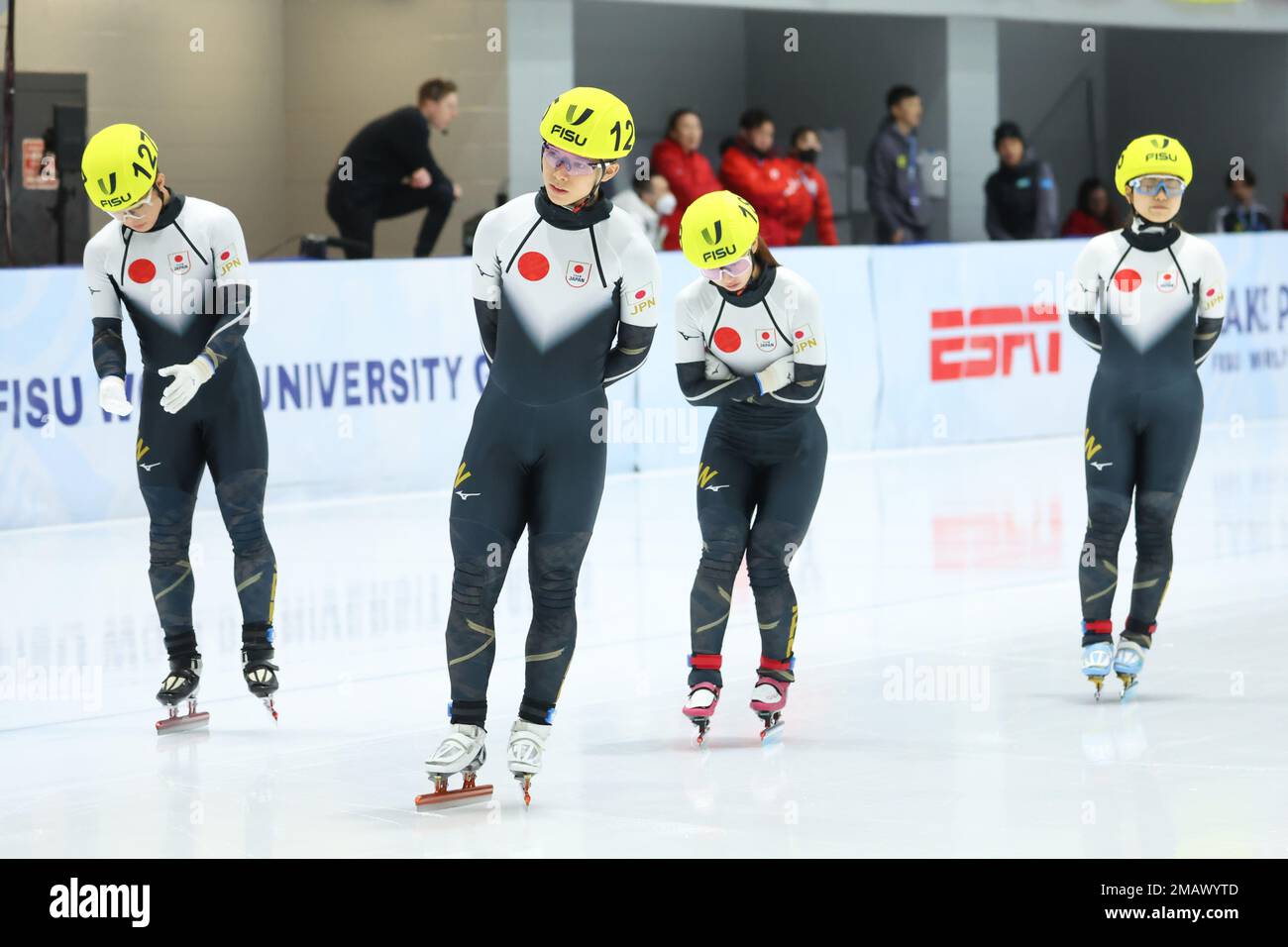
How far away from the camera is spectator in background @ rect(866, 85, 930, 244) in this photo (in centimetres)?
1739

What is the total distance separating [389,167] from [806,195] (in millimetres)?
3831

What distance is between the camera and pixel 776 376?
6.67m

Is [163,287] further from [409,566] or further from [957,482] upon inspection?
[957,482]

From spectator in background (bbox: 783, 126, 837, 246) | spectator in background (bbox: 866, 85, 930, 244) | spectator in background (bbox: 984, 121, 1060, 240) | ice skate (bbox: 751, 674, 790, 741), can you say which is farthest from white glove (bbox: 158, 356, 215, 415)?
spectator in background (bbox: 984, 121, 1060, 240)

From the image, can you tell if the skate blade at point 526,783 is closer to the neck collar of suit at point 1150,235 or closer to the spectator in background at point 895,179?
the neck collar of suit at point 1150,235

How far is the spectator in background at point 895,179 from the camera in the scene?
17391mm

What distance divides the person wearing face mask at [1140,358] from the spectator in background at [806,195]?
958 cm

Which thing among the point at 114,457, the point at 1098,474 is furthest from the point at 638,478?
the point at 1098,474

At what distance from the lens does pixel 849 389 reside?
16.2m

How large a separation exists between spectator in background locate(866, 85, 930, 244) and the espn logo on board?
0.94m

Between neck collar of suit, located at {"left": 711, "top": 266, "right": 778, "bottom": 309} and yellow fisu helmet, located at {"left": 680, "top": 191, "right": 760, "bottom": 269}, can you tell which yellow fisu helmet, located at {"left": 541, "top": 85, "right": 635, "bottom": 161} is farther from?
neck collar of suit, located at {"left": 711, "top": 266, "right": 778, "bottom": 309}
